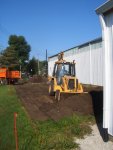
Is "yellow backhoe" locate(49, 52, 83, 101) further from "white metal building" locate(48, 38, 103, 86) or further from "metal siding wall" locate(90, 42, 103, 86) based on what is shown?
"metal siding wall" locate(90, 42, 103, 86)

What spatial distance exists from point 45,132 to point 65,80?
33.8ft

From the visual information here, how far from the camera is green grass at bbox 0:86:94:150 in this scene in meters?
10.7

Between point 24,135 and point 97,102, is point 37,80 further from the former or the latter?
point 24,135

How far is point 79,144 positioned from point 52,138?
3.61 ft

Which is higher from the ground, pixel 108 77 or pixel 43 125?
pixel 108 77

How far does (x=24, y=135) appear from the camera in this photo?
12250 mm

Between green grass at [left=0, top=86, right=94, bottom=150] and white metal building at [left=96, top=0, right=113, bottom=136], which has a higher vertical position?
white metal building at [left=96, top=0, right=113, bottom=136]

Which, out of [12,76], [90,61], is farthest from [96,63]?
[12,76]

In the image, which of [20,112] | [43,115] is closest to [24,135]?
[43,115]

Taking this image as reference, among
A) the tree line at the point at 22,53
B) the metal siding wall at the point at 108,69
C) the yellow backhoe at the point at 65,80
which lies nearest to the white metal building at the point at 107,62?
the metal siding wall at the point at 108,69

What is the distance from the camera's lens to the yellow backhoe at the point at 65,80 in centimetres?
2259

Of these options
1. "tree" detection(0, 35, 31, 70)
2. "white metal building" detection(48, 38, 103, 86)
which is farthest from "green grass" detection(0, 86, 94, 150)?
"tree" detection(0, 35, 31, 70)

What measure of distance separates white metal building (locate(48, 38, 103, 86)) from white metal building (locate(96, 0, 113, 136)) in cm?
2185

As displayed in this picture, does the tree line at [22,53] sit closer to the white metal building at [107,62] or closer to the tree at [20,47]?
the tree at [20,47]
